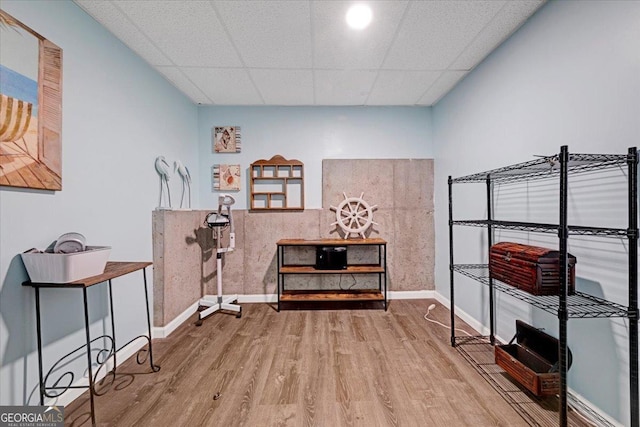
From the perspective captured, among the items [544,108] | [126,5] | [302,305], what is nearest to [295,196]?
[302,305]

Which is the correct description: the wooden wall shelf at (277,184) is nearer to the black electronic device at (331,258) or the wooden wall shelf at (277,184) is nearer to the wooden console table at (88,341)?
the black electronic device at (331,258)

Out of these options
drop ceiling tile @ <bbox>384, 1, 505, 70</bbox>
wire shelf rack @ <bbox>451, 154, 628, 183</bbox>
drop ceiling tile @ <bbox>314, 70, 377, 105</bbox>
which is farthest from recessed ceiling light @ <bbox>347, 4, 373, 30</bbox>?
wire shelf rack @ <bbox>451, 154, 628, 183</bbox>

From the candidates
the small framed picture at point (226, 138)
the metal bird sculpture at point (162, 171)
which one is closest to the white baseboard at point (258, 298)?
the metal bird sculpture at point (162, 171)

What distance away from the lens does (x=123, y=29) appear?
2020mm

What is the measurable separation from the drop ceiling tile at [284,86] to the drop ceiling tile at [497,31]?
4.41 feet

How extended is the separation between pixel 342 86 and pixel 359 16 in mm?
1047

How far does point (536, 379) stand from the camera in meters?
1.59

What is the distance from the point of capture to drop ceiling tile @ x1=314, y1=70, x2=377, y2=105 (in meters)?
2.68

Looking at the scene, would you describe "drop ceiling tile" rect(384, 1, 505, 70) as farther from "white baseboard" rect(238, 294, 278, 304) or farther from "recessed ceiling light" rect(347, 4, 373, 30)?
"white baseboard" rect(238, 294, 278, 304)

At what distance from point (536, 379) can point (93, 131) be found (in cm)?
309

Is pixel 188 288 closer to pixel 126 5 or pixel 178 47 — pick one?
pixel 178 47

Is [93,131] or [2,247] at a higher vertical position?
[93,131]

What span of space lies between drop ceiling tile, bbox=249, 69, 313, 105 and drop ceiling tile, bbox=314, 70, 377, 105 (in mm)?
98

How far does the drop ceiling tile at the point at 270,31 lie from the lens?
5.92 feet
